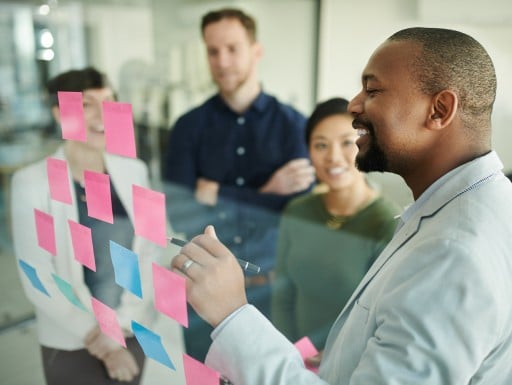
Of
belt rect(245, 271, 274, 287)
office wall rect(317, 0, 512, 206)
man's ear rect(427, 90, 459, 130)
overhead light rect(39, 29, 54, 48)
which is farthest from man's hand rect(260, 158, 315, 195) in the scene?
overhead light rect(39, 29, 54, 48)

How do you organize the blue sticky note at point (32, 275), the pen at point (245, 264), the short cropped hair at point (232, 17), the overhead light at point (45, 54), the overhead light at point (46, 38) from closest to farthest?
1. the pen at point (245, 264)
2. the blue sticky note at point (32, 275)
3. the short cropped hair at point (232, 17)
4. the overhead light at point (45, 54)
5. the overhead light at point (46, 38)

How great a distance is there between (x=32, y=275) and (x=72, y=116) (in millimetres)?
459

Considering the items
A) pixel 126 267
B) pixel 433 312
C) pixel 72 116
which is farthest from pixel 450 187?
pixel 72 116

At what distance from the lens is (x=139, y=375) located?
1.08 metres

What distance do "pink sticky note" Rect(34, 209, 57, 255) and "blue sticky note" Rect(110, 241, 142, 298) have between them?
21cm

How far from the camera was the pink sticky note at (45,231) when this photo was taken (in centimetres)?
104

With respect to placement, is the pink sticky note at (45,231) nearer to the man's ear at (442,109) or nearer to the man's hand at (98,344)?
the man's hand at (98,344)

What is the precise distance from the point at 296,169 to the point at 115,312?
2.40ft

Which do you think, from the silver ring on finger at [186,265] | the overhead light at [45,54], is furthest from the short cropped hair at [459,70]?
the overhead light at [45,54]

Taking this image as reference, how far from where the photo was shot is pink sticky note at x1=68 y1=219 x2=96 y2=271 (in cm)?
95

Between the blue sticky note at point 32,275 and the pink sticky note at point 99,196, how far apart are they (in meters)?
0.33

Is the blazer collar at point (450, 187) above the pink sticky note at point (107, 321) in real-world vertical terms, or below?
above

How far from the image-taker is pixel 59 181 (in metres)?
1.00

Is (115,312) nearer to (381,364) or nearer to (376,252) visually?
(376,252)
